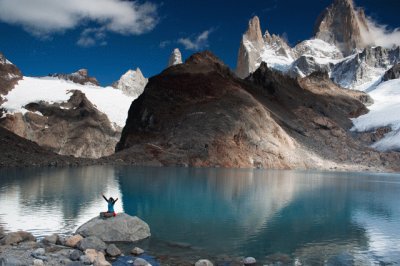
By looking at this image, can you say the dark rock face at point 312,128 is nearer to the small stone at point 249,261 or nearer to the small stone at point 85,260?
the small stone at point 249,261

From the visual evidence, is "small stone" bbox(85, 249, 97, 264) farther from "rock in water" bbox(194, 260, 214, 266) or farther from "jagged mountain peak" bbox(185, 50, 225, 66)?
"jagged mountain peak" bbox(185, 50, 225, 66)

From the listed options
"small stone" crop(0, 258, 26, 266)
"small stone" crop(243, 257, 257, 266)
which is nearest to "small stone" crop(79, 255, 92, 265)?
"small stone" crop(0, 258, 26, 266)

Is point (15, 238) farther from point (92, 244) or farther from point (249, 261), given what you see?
point (249, 261)

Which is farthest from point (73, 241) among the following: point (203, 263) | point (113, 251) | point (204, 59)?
point (204, 59)

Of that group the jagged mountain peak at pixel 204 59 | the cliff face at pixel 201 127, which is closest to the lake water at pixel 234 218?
the cliff face at pixel 201 127

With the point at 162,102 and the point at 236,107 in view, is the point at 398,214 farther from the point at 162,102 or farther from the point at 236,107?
the point at 162,102

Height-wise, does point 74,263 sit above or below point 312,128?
below
